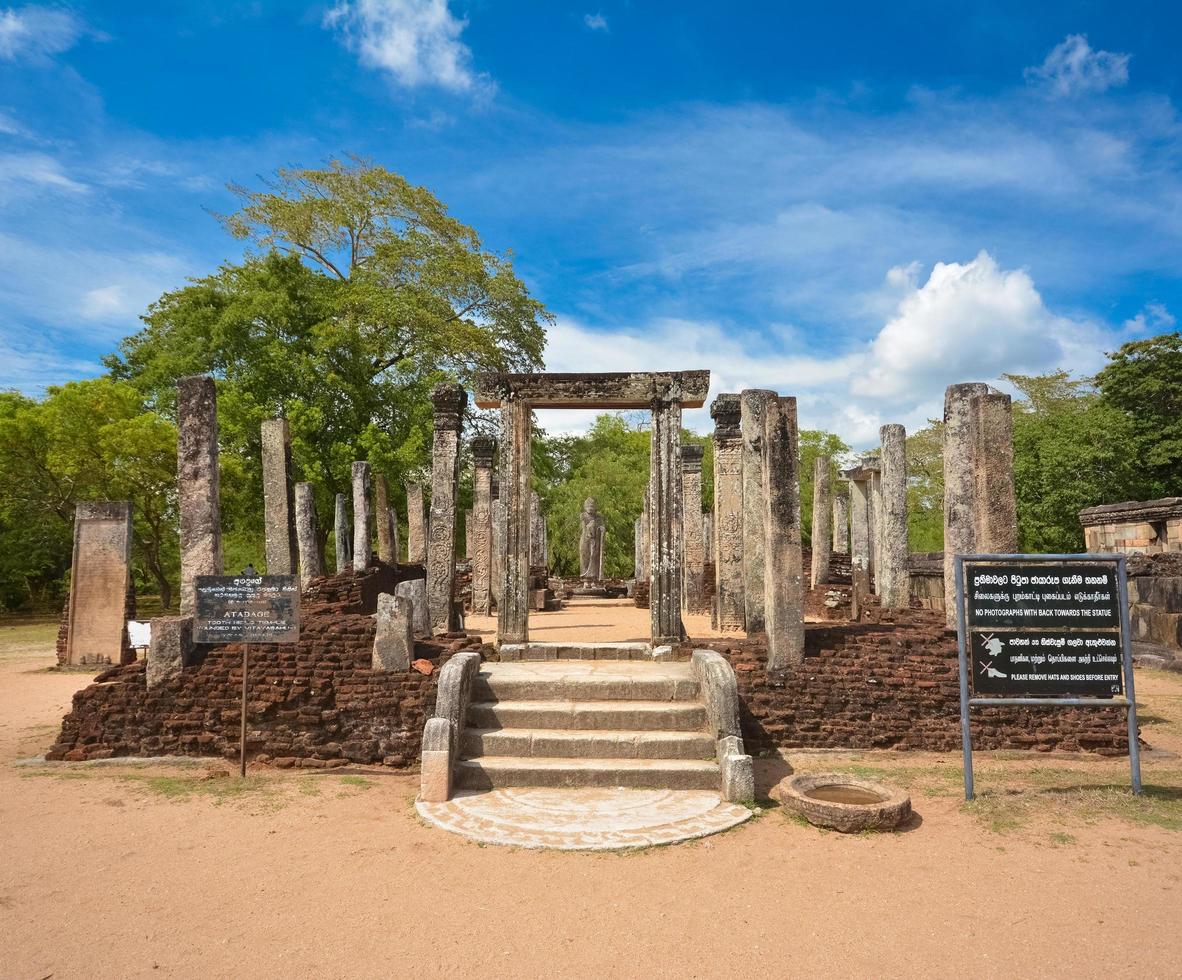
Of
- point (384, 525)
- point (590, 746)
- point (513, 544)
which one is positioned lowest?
point (590, 746)

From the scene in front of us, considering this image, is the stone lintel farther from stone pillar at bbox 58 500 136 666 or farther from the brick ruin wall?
stone pillar at bbox 58 500 136 666

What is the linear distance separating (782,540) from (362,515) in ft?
40.8

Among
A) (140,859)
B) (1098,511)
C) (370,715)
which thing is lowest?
(140,859)

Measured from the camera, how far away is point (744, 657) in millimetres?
8023

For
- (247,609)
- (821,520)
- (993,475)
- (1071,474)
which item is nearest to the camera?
(247,609)

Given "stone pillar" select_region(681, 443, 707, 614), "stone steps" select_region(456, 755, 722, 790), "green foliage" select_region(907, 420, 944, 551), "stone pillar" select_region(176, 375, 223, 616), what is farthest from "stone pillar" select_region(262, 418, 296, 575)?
"green foliage" select_region(907, 420, 944, 551)

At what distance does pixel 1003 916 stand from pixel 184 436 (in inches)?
356

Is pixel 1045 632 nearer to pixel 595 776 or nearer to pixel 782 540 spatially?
pixel 782 540

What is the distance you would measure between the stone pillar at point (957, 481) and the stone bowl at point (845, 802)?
373 cm

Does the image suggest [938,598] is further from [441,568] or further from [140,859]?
[140,859]

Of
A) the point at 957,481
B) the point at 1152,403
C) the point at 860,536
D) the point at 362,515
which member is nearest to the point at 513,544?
the point at 957,481

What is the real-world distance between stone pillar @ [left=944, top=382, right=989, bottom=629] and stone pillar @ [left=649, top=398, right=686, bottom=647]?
3.23 meters

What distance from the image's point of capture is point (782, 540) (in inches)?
316

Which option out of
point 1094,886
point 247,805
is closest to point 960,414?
point 1094,886
